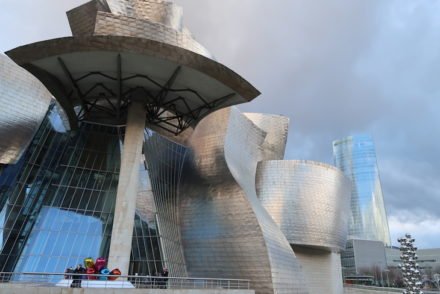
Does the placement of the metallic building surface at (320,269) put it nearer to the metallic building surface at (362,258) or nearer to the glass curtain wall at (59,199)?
the glass curtain wall at (59,199)

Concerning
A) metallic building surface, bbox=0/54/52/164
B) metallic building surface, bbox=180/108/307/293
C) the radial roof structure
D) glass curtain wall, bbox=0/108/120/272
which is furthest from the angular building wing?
metallic building surface, bbox=0/54/52/164

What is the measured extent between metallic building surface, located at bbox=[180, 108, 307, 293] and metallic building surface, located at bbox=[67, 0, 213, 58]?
7625mm

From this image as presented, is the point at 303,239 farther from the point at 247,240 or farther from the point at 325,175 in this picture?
the point at 247,240

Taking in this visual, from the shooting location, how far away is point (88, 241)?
68.4 ft

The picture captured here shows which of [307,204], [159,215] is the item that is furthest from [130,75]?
[307,204]

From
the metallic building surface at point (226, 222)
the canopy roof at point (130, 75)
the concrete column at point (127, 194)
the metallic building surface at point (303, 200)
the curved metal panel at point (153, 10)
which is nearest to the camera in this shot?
the canopy roof at point (130, 75)

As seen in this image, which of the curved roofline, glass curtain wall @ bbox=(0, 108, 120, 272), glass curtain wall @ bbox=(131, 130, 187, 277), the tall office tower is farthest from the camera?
the tall office tower

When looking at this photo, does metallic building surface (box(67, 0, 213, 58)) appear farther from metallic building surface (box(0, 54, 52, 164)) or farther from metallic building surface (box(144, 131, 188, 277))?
metallic building surface (box(144, 131, 188, 277))

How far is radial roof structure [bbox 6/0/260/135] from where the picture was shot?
17.0 meters

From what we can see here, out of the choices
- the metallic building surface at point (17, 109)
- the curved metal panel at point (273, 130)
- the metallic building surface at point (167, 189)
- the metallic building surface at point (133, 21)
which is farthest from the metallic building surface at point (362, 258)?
the metallic building surface at point (17, 109)

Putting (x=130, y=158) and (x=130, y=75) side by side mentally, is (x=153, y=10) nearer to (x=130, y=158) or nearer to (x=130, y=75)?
(x=130, y=75)

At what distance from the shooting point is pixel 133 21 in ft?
59.1

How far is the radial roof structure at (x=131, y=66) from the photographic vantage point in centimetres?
1705

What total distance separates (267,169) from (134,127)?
16.5m
